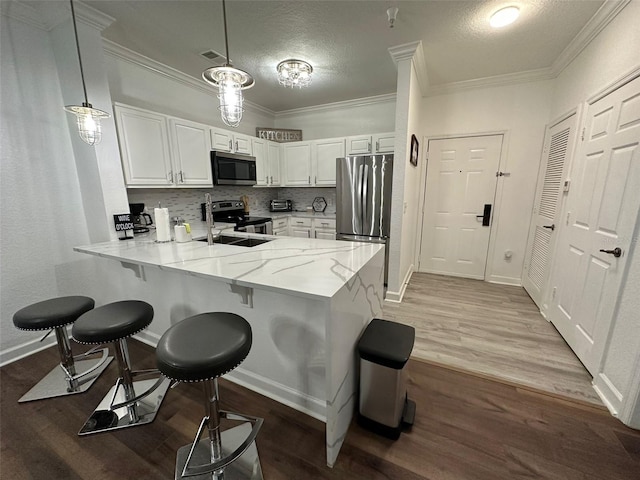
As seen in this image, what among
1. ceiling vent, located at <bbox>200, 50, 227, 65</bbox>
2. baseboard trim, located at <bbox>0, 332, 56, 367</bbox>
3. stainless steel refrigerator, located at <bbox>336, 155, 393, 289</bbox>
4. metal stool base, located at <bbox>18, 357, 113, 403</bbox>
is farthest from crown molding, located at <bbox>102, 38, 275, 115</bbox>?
metal stool base, located at <bbox>18, 357, 113, 403</bbox>

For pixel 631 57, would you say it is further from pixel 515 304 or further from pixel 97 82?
pixel 97 82

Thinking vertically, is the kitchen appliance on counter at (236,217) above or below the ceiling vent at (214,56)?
below

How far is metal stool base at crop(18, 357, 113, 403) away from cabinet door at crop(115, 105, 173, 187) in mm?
1570

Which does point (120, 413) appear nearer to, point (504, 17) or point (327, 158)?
point (327, 158)

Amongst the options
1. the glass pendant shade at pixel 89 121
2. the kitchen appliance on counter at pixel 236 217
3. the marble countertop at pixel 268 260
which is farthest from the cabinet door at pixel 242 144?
the marble countertop at pixel 268 260

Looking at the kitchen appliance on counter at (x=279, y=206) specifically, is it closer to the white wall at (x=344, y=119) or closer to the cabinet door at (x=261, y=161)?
the cabinet door at (x=261, y=161)

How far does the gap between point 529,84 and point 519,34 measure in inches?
44.3

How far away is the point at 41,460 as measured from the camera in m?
1.31

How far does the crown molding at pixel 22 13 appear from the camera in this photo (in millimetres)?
1833

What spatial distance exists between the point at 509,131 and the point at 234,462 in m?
4.37

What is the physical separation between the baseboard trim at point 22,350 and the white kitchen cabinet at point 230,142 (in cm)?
253

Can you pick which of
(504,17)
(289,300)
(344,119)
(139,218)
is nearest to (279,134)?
(344,119)

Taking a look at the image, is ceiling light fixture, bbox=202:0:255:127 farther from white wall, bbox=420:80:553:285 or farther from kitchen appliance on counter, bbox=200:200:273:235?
white wall, bbox=420:80:553:285

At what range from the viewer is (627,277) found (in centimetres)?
156
